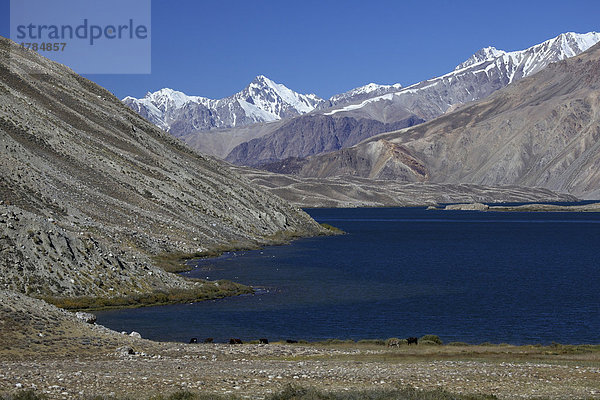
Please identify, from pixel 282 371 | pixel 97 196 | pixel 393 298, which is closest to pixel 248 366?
pixel 282 371

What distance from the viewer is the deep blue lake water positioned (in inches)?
2164

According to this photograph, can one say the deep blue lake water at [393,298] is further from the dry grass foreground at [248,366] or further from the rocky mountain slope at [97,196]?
the dry grass foreground at [248,366]

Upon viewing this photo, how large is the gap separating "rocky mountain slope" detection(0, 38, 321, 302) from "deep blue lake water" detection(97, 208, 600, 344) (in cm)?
676

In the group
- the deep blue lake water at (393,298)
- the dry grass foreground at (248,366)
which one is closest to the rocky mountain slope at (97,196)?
the deep blue lake water at (393,298)

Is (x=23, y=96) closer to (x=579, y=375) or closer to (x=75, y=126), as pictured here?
(x=75, y=126)

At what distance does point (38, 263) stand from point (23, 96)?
7286cm

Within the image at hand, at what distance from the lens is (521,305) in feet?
226

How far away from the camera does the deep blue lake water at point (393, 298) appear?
55.0m

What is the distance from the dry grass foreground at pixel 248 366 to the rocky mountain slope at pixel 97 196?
20763mm

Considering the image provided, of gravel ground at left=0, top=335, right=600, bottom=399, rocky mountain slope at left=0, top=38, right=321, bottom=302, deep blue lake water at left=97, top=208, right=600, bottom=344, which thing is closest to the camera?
gravel ground at left=0, top=335, right=600, bottom=399

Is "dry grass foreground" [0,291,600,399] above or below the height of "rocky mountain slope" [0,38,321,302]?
below

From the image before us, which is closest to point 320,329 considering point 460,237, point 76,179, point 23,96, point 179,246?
point 179,246

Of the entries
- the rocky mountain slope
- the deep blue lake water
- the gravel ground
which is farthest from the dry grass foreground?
the rocky mountain slope

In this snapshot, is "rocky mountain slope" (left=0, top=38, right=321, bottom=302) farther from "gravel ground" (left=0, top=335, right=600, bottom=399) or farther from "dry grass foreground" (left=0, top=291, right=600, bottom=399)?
"gravel ground" (left=0, top=335, right=600, bottom=399)
